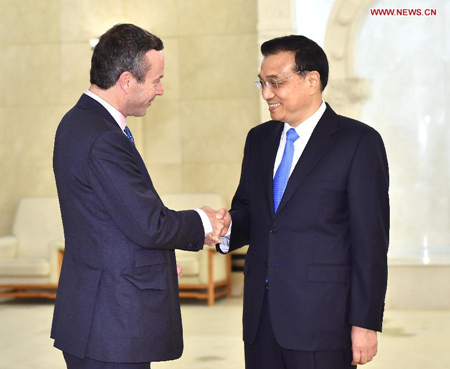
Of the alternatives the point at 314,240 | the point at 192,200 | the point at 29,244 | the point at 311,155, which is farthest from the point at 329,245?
the point at 29,244

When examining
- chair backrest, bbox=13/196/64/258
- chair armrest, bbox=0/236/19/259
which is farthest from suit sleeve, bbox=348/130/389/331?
chair armrest, bbox=0/236/19/259

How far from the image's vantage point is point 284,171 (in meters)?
2.99

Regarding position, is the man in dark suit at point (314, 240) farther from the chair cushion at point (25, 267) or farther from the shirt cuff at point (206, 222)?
the chair cushion at point (25, 267)

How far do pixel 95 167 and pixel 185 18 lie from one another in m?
6.57

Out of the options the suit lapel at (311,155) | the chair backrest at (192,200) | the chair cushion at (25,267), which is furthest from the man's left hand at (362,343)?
the chair cushion at (25,267)

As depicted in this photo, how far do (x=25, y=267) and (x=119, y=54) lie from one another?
19.3 feet

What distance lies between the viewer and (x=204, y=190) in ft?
29.4

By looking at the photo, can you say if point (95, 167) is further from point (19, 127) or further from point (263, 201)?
point (19, 127)

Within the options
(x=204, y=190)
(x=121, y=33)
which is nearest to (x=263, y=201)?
(x=121, y=33)

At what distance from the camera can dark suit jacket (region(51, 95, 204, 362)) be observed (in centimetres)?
257

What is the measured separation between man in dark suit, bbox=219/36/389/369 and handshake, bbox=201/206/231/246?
129 mm

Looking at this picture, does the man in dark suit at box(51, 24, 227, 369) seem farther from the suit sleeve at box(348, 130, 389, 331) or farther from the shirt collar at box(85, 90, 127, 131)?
the suit sleeve at box(348, 130, 389, 331)

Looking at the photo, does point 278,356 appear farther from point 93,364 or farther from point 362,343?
point 93,364

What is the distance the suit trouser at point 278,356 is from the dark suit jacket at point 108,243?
0.43 meters
